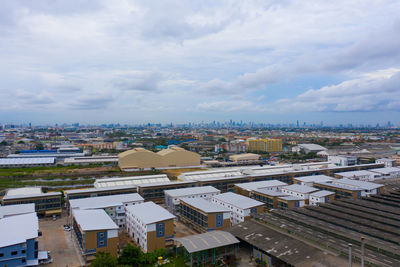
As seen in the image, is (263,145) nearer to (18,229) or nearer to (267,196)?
(267,196)

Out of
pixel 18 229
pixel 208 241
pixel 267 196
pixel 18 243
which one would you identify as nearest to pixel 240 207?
pixel 267 196

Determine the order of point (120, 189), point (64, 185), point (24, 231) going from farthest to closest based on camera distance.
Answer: point (64, 185)
point (120, 189)
point (24, 231)

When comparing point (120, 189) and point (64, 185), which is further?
point (64, 185)

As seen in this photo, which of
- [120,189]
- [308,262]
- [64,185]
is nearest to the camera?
[308,262]

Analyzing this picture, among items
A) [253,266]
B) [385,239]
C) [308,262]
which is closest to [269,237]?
[253,266]

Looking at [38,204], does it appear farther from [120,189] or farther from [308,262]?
[308,262]

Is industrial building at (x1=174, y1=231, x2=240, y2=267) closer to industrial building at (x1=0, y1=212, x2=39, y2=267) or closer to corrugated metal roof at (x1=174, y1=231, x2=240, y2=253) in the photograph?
corrugated metal roof at (x1=174, y1=231, x2=240, y2=253)

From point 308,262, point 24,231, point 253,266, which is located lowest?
point 253,266

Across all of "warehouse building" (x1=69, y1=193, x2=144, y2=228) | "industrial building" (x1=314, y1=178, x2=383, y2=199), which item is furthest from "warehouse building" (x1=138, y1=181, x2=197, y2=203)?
"industrial building" (x1=314, y1=178, x2=383, y2=199)
